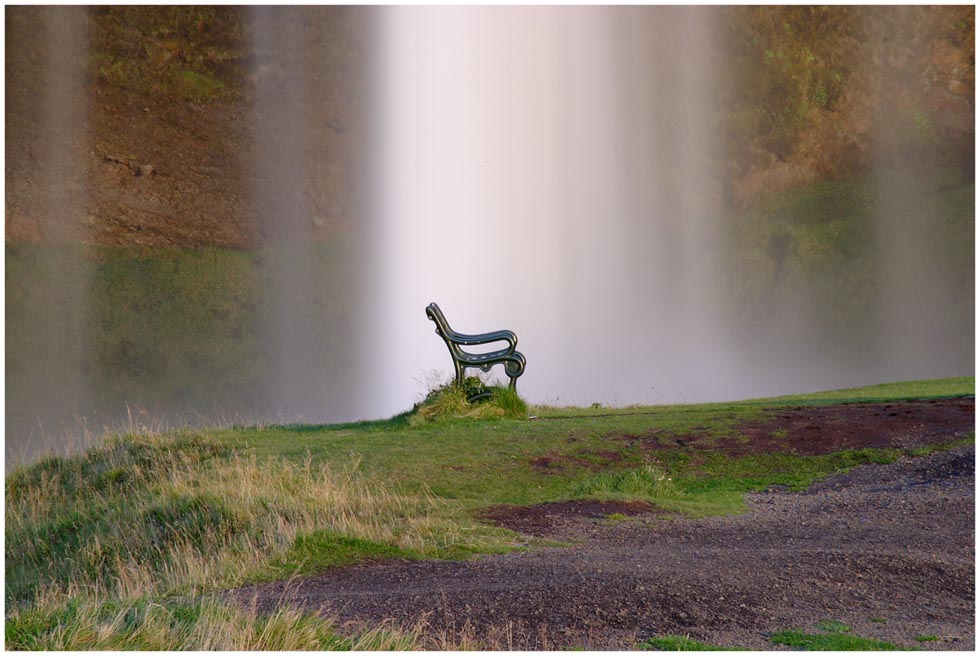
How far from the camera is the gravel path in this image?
462 cm

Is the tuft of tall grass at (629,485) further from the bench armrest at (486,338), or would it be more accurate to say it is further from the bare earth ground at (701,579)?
the bench armrest at (486,338)

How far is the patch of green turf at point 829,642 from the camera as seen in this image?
4.34 metres

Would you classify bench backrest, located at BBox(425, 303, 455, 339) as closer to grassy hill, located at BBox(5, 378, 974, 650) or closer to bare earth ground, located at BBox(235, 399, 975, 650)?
grassy hill, located at BBox(5, 378, 974, 650)

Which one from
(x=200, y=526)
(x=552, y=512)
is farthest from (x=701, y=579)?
(x=200, y=526)

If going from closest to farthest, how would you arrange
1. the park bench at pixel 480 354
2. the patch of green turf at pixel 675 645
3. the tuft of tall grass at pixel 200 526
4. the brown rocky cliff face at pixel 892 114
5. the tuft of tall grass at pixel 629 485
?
1. the patch of green turf at pixel 675 645
2. the tuft of tall grass at pixel 200 526
3. the tuft of tall grass at pixel 629 485
4. the park bench at pixel 480 354
5. the brown rocky cliff face at pixel 892 114

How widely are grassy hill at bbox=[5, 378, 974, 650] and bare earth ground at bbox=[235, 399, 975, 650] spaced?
14.7 inches

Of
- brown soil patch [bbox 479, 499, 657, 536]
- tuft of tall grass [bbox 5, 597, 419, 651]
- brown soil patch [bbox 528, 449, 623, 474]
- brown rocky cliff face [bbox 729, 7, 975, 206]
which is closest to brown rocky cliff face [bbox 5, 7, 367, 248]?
brown rocky cliff face [bbox 729, 7, 975, 206]

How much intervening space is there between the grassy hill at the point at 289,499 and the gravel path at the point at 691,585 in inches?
14.5

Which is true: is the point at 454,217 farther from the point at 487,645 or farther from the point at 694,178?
the point at 487,645

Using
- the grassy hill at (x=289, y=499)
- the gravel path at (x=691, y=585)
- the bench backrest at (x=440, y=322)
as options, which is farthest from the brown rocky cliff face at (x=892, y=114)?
the gravel path at (x=691, y=585)

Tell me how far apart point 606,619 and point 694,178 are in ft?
92.1

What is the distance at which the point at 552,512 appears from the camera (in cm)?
771

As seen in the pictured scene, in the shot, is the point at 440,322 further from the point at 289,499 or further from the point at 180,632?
the point at 180,632

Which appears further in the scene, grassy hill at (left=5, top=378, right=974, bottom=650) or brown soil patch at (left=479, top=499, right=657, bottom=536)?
brown soil patch at (left=479, top=499, right=657, bottom=536)
